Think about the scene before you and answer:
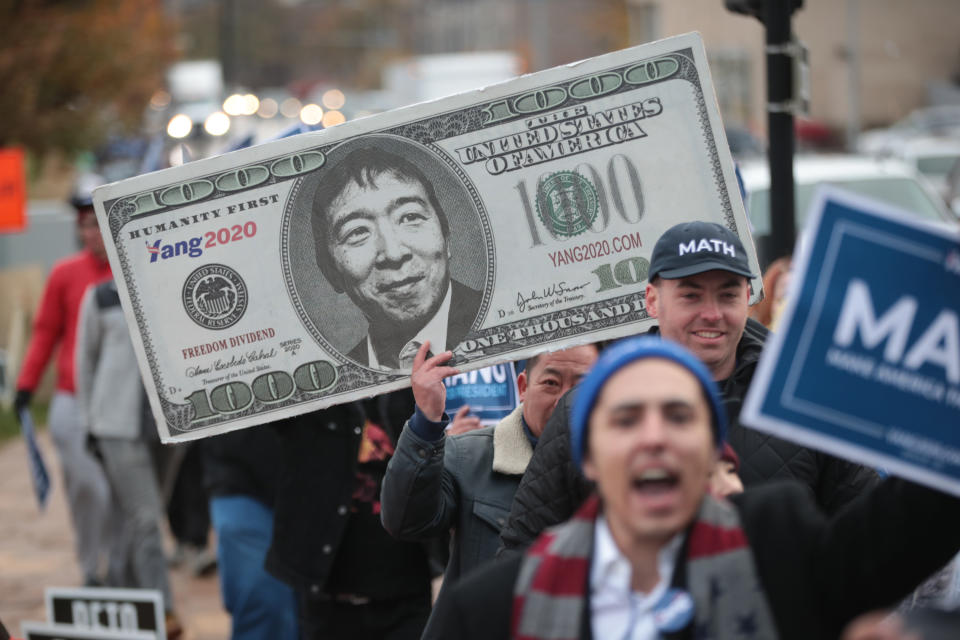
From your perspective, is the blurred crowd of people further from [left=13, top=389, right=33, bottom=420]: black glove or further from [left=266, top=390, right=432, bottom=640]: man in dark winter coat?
[left=13, top=389, right=33, bottom=420]: black glove

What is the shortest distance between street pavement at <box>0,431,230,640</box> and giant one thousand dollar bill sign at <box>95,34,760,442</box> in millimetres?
4166

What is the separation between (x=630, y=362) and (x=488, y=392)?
282 cm

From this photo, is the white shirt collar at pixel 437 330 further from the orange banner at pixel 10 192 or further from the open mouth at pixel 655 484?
the orange banner at pixel 10 192

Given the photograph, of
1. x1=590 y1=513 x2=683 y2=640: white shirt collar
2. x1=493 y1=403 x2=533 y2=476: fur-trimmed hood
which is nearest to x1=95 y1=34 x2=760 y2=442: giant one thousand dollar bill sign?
x1=493 y1=403 x2=533 y2=476: fur-trimmed hood

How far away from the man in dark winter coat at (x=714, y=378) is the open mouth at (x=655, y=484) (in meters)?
1.01

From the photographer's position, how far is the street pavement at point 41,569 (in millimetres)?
8562

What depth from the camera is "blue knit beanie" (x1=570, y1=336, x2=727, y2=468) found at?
2727 mm

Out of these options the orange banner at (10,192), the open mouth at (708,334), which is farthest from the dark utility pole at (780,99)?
the orange banner at (10,192)

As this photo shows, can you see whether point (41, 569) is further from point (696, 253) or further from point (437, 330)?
point (696, 253)

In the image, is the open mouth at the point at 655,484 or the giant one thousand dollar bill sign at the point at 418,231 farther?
the giant one thousand dollar bill sign at the point at 418,231

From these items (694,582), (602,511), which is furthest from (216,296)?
(694,582)

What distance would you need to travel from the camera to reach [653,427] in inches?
104

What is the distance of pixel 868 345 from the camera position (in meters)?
2.80

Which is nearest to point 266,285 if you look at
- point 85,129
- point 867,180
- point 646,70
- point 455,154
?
point 455,154
